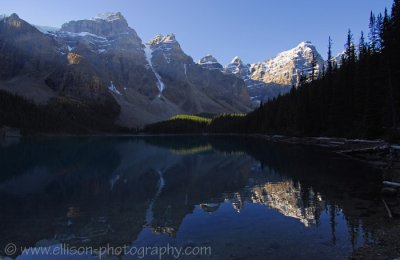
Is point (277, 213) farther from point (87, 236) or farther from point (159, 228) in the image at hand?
point (87, 236)

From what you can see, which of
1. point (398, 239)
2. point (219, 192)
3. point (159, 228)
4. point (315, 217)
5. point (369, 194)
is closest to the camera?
point (398, 239)

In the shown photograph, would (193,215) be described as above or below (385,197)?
below

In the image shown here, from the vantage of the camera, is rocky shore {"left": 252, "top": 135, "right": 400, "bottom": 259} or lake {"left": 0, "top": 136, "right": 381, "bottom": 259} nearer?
rocky shore {"left": 252, "top": 135, "right": 400, "bottom": 259}

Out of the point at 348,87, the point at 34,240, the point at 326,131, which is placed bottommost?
the point at 34,240

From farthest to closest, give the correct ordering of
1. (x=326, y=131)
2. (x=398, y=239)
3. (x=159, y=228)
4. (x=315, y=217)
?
(x=326, y=131) < (x=315, y=217) < (x=159, y=228) < (x=398, y=239)

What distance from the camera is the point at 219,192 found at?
33906 mm

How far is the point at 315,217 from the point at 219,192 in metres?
11.9

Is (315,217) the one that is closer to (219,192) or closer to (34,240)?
(219,192)

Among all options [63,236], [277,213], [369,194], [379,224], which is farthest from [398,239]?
[63,236]

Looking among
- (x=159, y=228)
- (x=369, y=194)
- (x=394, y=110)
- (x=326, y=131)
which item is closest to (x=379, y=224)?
(x=369, y=194)

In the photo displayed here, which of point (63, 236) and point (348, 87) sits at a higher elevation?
point (348, 87)

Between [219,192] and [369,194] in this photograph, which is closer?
[369,194]

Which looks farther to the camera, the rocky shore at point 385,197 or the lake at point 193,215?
the lake at point 193,215

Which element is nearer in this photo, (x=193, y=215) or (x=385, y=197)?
(x=193, y=215)
